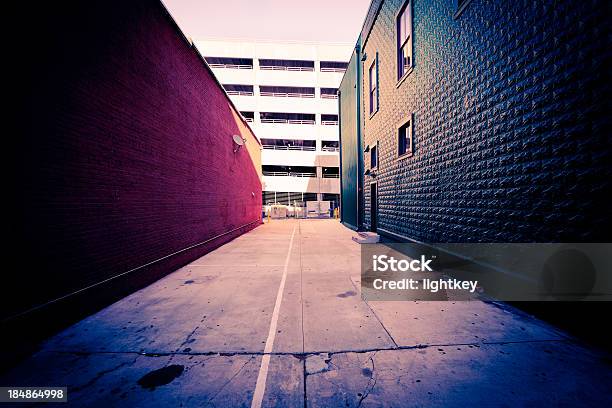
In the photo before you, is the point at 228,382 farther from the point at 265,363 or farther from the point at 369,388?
the point at 369,388

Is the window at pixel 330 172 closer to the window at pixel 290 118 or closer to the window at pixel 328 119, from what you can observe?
the window at pixel 328 119

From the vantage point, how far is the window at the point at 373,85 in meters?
11.6

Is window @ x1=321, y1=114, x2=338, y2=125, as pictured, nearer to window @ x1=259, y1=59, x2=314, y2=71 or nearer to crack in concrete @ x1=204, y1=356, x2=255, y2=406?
window @ x1=259, y1=59, x2=314, y2=71

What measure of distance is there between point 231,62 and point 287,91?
849 cm

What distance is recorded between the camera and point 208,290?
509 cm

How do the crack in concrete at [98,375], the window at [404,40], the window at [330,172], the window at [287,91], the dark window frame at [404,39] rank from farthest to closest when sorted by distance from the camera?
the window at [330,172] → the window at [287,91] → the window at [404,40] → the dark window frame at [404,39] → the crack in concrete at [98,375]

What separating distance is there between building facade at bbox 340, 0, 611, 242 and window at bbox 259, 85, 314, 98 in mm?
23655

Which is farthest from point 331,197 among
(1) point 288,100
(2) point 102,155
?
(2) point 102,155

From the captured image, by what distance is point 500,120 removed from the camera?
4438 mm

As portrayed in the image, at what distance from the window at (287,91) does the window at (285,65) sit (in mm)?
2555

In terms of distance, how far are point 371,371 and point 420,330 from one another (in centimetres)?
125

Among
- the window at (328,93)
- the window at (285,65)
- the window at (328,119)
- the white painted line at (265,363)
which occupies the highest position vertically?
the window at (285,65)

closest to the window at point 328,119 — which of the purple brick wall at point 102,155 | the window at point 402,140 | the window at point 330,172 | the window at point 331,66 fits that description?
the window at point 330,172

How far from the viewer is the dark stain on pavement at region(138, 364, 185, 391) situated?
95.3 inches
